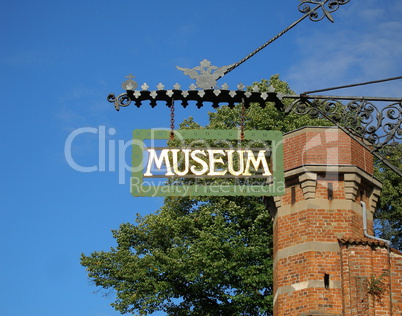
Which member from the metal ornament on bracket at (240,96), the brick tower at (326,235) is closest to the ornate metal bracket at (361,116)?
the metal ornament on bracket at (240,96)

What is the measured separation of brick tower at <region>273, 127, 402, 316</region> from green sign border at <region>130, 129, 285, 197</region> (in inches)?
298

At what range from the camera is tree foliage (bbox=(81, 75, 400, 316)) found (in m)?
32.0

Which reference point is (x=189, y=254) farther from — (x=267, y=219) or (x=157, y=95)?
(x=157, y=95)

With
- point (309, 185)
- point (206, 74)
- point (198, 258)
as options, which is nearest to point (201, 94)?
point (206, 74)

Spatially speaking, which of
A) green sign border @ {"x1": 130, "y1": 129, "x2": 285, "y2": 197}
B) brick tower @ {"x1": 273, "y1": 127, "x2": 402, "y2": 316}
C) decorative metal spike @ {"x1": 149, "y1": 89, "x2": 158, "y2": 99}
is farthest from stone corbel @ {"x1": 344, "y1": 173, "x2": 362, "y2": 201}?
decorative metal spike @ {"x1": 149, "y1": 89, "x2": 158, "y2": 99}

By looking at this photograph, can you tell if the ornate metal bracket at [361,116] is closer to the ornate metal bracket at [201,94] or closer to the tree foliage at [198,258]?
the ornate metal bracket at [201,94]

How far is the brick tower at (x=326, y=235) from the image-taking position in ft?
75.7

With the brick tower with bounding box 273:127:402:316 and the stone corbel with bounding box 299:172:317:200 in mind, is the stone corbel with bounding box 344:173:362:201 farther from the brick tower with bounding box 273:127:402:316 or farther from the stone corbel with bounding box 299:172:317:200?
the stone corbel with bounding box 299:172:317:200

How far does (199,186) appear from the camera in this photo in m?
15.8

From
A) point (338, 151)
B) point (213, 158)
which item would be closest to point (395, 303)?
point (338, 151)

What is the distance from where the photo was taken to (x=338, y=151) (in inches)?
969

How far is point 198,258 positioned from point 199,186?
1624 cm

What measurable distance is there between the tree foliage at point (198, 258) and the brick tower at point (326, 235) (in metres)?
7.37

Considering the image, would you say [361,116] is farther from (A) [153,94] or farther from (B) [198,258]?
(B) [198,258]
